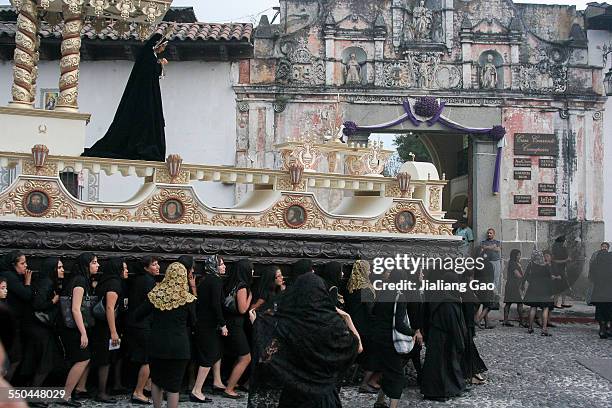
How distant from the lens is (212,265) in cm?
816

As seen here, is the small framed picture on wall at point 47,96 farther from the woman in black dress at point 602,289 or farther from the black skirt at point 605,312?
the black skirt at point 605,312

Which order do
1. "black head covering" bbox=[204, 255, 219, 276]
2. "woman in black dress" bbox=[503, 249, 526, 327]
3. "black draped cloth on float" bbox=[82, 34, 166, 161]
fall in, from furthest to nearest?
1. "woman in black dress" bbox=[503, 249, 526, 327]
2. "black draped cloth on float" bbox=[82, 34, 166, 161]
3. "black head covering" bbox=[204, 255, 219, 276]

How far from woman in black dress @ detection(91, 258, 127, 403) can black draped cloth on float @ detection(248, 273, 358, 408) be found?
10.7ft

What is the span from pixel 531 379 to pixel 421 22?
9875 mm

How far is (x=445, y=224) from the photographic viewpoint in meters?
10.0

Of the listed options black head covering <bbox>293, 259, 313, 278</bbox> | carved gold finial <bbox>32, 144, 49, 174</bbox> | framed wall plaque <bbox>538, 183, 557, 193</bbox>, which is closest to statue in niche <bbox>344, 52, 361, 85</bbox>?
framed wall plaque <bbox>538, 183, 557, 193</bbox>

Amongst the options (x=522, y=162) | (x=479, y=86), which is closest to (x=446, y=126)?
(x=479, y=86)

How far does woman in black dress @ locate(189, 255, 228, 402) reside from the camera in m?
7.95

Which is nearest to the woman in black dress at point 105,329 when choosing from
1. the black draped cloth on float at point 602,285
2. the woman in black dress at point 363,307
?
the woman in black dress at point 363,307

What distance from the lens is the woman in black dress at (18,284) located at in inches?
285

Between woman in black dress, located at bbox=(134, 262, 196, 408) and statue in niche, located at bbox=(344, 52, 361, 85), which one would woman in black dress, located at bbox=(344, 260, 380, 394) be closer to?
woman in black dress, located at bbox=(134, 262, 196, 408)

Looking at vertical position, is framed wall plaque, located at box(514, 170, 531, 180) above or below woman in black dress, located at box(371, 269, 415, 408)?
above

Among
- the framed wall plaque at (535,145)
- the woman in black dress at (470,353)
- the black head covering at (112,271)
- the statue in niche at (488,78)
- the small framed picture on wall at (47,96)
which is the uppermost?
the statue in niche at (488,78)

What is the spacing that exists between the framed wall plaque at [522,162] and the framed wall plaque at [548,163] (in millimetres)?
305
